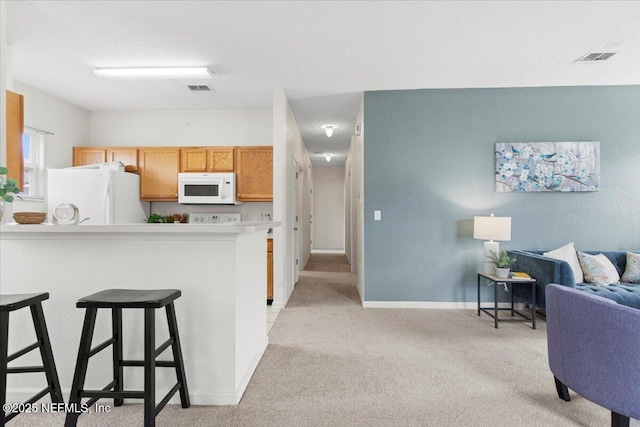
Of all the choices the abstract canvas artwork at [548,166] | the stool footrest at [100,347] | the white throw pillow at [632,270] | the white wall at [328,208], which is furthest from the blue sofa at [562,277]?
the white wall at [328,208]

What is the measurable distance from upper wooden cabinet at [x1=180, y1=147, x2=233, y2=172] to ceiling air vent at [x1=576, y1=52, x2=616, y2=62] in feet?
13.1

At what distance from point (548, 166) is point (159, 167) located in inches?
193

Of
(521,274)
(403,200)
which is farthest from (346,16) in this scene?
(521,274)

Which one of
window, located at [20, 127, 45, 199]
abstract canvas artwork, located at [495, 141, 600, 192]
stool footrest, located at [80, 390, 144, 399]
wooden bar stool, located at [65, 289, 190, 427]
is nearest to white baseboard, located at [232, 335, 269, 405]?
wooden bar stool, located at [65, 289, 190, 427]

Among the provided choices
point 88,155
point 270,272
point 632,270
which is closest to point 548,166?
point 632,270

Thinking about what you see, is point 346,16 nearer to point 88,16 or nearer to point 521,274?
point 88,16

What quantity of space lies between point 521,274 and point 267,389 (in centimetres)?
275

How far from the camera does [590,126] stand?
3977 mm

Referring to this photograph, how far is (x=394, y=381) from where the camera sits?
2.27m

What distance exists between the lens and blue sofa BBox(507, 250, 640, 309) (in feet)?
10.0

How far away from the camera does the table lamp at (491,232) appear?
3578mm

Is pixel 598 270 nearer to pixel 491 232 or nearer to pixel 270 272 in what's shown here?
pixel 491 232

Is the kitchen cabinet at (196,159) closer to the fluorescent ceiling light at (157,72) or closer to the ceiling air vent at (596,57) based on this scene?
the fluorescent ceiling light at (157,72)

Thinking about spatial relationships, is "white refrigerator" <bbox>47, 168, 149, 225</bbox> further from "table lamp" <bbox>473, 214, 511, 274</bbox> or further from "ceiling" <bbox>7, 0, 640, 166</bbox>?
"table lamp" <bbox>473, 214, 511, 274</bbox>
